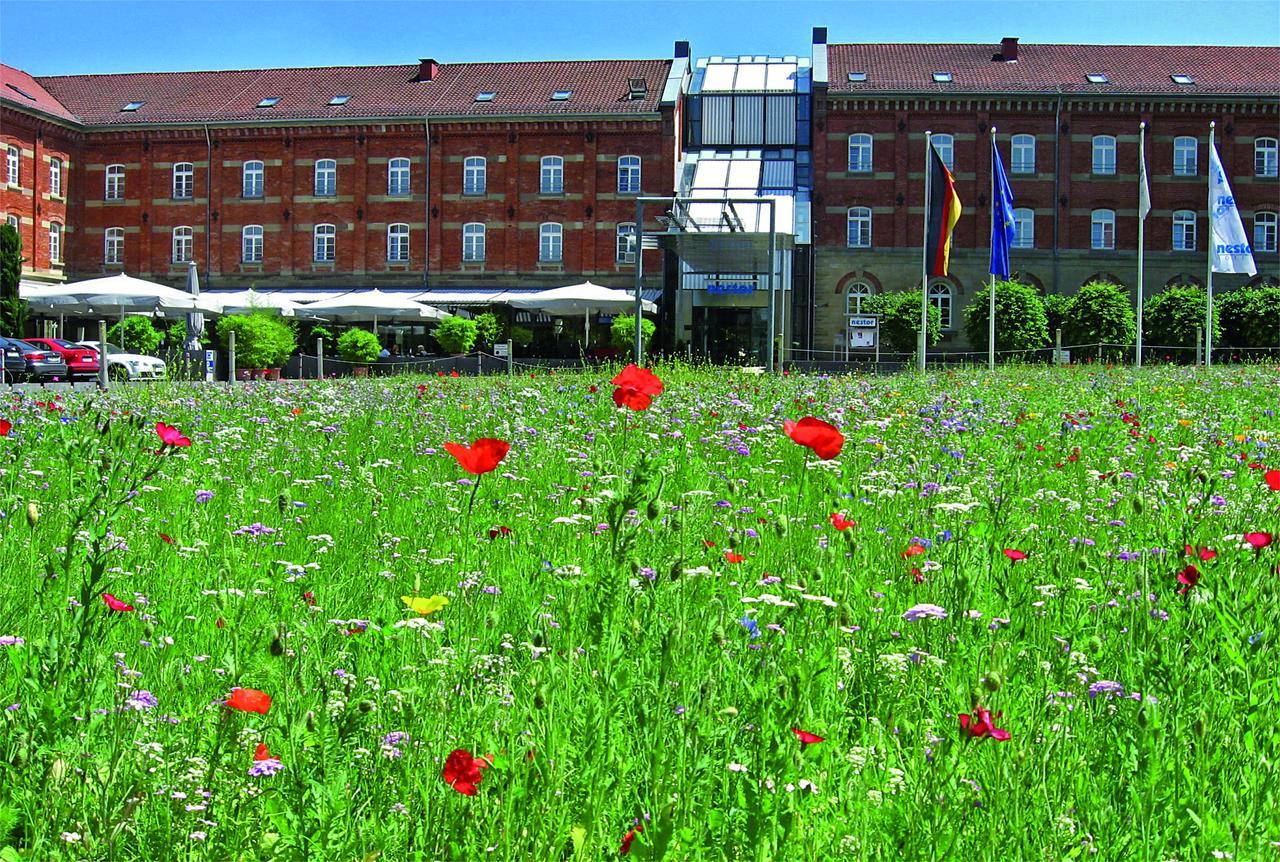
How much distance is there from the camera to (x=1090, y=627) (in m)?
3.19

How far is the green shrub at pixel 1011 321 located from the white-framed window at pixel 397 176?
21.1 meters

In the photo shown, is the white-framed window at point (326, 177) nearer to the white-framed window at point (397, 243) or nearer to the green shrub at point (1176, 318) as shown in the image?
the white-framed window at point (397, 243)

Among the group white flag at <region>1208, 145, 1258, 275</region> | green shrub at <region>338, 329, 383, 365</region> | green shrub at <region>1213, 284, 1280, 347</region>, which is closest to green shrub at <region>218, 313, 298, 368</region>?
green shrub at <region>338, 329, 383, 365</region>

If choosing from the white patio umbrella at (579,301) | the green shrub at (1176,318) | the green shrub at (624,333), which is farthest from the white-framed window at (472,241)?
the green shrub at (1176,318)

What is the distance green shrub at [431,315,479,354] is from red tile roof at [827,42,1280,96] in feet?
54.9

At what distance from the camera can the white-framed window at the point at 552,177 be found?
1748 inches

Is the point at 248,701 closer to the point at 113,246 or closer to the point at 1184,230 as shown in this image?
the point at 1184,230

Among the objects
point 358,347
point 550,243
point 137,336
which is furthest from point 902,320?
point 137,336

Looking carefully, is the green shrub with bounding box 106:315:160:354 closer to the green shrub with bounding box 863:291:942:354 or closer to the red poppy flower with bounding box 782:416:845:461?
the green shrub with bounding box 863:291:942:354

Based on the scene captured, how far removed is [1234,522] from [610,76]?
4439cm

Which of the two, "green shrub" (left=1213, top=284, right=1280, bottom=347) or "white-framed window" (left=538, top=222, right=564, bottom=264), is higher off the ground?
"white-framed window" (left=538, top=222, right=564, bottom=264)

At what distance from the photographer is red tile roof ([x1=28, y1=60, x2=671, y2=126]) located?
44.9 meters

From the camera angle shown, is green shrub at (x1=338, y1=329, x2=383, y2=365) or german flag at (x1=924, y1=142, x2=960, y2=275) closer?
german flag at (x1=924, y1=142, x2=960, y2=275)

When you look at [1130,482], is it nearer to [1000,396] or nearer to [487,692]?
[487,692]
